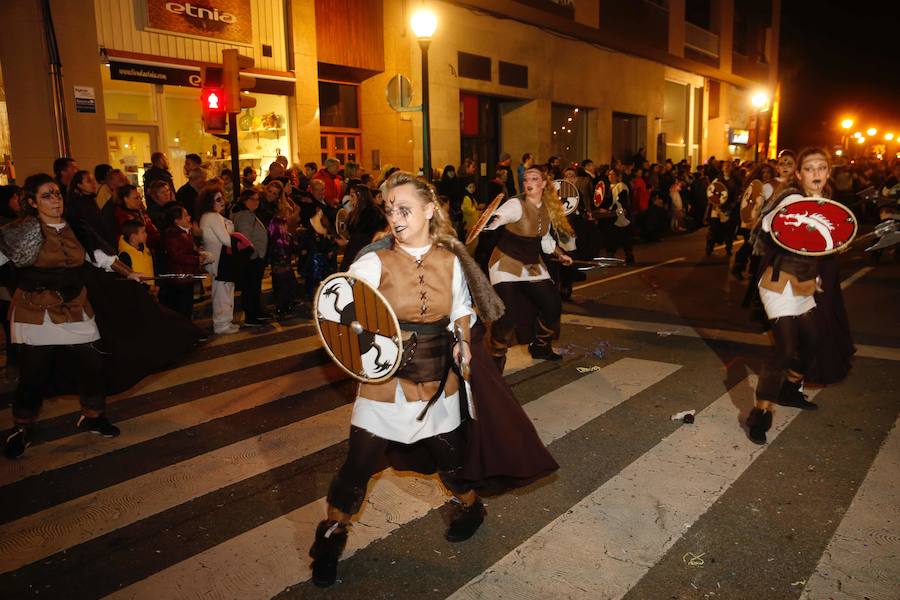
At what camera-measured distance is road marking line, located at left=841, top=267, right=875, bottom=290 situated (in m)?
11.7

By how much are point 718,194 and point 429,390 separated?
1255 centimetres

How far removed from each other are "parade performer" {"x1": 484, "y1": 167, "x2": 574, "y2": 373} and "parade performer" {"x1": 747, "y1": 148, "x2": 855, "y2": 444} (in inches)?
77.6

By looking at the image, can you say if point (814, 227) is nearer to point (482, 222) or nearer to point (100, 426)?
point (482, 222)

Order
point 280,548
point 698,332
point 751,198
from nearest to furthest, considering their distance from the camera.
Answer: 1. point 280,548
2. point 698,332
3. point 751,198

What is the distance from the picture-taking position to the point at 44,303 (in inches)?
199

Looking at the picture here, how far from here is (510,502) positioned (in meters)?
4.28

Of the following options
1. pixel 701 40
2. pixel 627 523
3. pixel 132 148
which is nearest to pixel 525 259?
pixel 627 523

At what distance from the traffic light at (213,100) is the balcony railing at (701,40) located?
2774 centimetres

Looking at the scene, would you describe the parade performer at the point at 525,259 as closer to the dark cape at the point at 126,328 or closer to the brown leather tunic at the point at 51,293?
the dark cape at the point at 126,328

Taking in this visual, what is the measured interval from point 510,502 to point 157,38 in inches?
487

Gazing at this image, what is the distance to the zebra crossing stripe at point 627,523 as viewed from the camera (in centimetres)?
341

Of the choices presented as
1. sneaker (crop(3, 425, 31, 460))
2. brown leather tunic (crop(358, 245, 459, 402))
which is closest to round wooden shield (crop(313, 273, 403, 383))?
brown leather tunic (crop(358, 245, 459, 402))

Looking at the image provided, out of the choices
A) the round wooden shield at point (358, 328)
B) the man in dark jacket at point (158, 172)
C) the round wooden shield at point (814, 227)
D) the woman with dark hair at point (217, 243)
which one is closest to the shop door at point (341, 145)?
the man in dark jacket at point (158, 172)

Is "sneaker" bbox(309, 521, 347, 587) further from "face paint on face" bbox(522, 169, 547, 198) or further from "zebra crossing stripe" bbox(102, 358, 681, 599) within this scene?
"face paint on face" bbox(522, 169, 547, 198)
